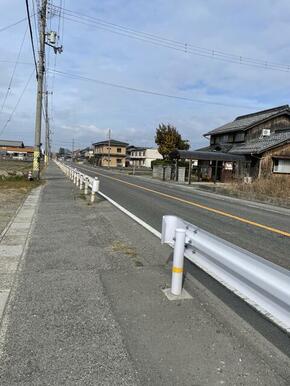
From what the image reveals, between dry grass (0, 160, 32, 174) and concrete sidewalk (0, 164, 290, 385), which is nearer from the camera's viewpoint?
concrete sidewalk (0, 164, 290, 385)

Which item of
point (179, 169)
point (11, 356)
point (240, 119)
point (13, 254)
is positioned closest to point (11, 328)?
point (11, 356)

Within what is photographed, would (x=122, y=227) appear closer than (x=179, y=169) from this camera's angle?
Yes

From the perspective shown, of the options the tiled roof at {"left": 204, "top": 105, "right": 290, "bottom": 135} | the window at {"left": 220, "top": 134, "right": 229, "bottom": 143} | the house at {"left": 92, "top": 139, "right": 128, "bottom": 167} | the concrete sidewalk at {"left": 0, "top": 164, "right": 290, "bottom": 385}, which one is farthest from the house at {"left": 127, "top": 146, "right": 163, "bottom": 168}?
the concrete sidewalk at {"left": 0, "top": 164, "right": 290, "bottom": 385}

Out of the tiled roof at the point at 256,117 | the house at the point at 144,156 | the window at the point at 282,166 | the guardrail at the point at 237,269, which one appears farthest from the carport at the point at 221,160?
the house at the point at 144,156

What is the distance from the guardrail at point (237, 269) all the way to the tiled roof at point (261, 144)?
29.7 meters

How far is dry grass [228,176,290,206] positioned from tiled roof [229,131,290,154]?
12005mm

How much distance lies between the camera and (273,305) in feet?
10.00

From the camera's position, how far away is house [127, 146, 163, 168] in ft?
333

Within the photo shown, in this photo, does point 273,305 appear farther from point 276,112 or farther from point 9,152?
point 9,152

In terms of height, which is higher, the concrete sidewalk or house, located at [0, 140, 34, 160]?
house, located at [0, 140, 34, 160]

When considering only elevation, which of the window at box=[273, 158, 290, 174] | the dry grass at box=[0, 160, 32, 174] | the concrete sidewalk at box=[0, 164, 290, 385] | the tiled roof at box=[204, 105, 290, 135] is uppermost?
the tiled roof at box=[204, 105, 290, 135]

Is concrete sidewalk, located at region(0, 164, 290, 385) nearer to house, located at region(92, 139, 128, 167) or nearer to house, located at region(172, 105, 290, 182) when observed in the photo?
house, located at region(172, 105, 290, 182)

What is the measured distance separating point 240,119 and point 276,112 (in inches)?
266

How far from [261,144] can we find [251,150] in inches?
57.5
